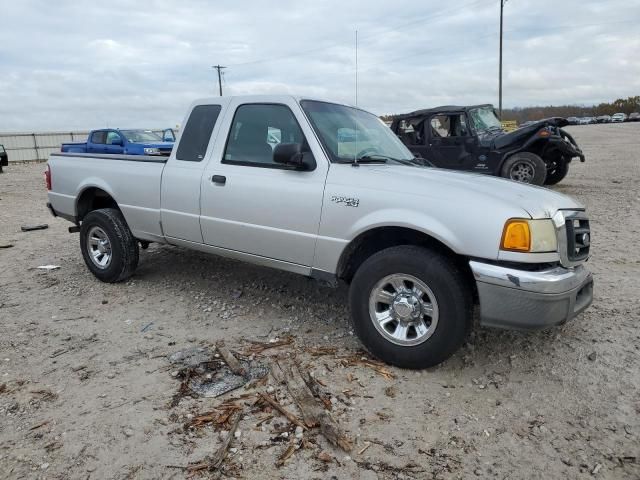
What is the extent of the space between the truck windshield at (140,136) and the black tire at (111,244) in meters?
12.8

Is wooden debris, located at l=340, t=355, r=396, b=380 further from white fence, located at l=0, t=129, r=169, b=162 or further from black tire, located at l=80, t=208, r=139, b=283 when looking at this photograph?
white fence, located at l=0, t=129, r=169, b=162

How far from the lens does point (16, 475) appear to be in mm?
2443

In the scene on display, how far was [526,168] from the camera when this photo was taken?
10797 millimetres

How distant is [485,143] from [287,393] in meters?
9.41

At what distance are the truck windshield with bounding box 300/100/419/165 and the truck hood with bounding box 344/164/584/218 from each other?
10.8 inches

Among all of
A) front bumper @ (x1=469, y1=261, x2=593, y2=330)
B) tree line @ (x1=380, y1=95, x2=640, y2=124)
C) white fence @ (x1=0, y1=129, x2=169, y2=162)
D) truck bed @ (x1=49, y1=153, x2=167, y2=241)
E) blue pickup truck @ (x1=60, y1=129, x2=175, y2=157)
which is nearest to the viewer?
front bumper @ (x1=469, y1=261, x2=593, y2=330)

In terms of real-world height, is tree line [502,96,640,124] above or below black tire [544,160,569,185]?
above

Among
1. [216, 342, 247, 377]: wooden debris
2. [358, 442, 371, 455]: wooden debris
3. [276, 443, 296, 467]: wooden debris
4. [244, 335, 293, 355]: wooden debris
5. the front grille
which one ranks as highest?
the front grille

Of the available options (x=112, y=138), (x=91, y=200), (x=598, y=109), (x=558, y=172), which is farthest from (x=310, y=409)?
(x=598, y=109)

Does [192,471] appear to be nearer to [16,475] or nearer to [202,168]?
[16,475]

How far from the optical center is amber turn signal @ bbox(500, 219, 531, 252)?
2926 millimetres

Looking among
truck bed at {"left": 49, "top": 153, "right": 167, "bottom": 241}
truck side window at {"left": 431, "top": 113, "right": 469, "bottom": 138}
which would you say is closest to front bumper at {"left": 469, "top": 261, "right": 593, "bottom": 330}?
truck bed at {"left": 49, "top": 153, "right": 167, "bottom": 241}

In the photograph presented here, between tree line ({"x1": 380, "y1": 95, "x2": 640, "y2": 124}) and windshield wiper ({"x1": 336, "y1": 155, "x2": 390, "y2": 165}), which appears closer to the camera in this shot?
→ windshield wiper ({"x1": 336, "y1": 155, "x2": 390, "y2": 165})

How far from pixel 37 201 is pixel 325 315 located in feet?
34.9
